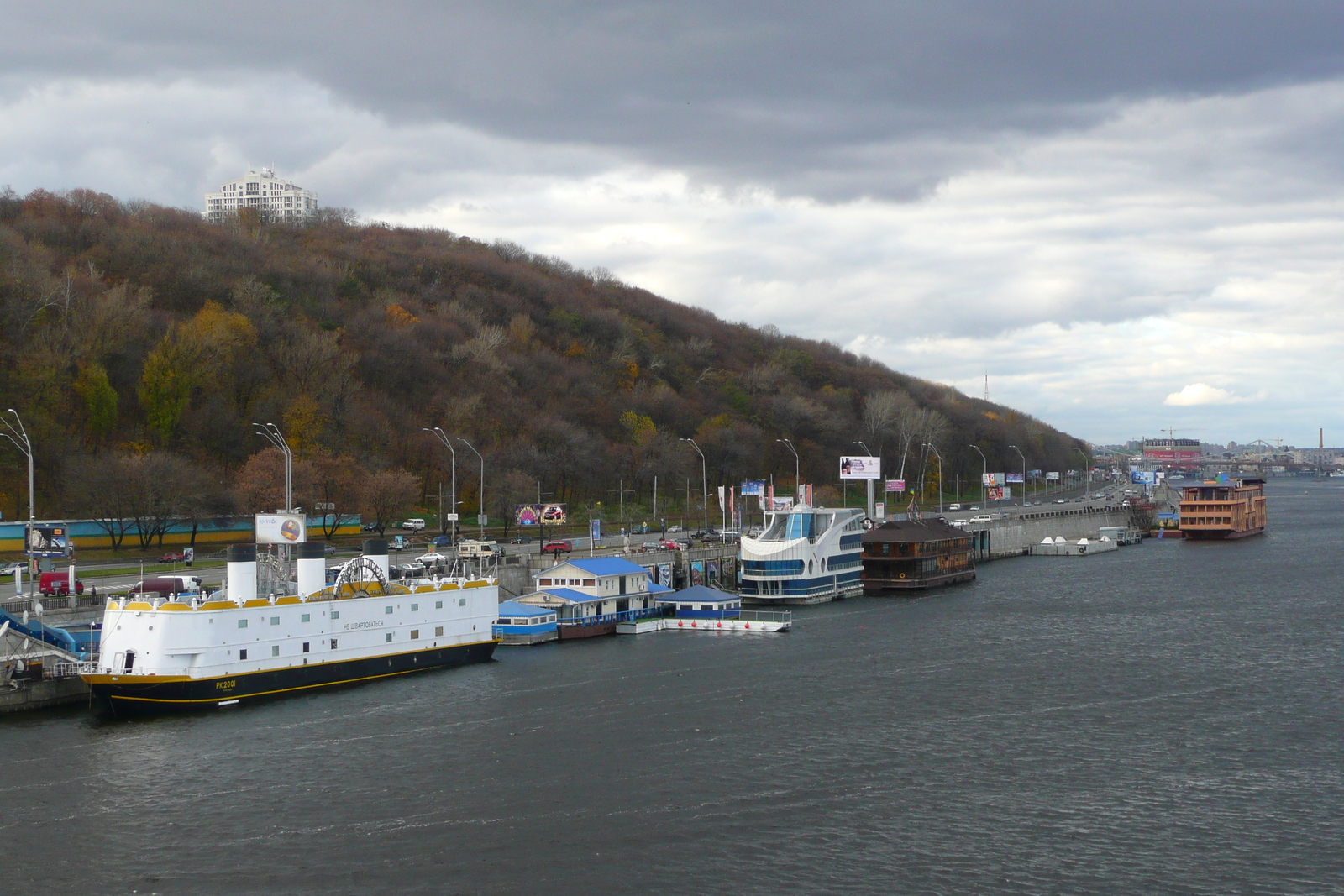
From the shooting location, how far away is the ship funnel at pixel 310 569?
53.6 meters

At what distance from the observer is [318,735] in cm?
4491

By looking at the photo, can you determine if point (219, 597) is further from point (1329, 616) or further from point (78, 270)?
point (78, 270)

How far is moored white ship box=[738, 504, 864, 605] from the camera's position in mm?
87188

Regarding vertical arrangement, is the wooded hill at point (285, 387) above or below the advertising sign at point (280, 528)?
above

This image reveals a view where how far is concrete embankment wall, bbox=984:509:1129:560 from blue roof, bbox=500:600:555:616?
3007 inches

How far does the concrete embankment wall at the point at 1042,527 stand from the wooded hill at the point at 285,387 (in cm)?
2474

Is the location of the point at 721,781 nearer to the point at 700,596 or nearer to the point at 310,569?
the point at 310,569

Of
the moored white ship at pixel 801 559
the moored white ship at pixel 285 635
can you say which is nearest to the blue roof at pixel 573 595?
the moored white ship at pixel 285 635

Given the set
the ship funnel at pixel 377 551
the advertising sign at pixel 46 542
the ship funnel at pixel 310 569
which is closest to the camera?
the ship funnel at pixel 310 569

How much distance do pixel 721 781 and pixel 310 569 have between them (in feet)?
79.2

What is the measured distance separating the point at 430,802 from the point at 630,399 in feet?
473

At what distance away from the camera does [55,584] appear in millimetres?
57938

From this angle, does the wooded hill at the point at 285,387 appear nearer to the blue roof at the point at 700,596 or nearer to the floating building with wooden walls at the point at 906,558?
the blue roof at the point at 700,596

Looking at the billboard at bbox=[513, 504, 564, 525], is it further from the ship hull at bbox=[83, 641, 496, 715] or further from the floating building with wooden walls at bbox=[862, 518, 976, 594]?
the ship hull at bbox=[83, 641, 496, 715]
